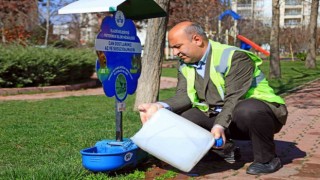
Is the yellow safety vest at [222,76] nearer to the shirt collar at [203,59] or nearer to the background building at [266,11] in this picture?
the shirt collar at [203,59]

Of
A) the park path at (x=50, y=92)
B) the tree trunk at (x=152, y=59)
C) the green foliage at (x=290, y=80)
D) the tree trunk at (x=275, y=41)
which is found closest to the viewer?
the tree trunk at (x=152, y=59)

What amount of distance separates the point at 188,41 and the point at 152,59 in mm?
3873

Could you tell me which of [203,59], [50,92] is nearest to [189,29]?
[203,59]

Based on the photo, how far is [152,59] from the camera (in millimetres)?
7352

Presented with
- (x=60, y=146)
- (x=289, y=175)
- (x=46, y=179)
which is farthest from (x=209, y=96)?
(x=60, y=146)

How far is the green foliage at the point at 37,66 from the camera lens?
41.2 feet

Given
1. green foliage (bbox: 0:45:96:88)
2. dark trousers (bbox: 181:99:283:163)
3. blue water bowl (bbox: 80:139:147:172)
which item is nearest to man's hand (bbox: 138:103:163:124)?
blue water bowl (bbox: 80:139:147:172)

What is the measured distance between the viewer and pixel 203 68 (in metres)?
3.72

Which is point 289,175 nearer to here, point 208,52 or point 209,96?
point 209,96

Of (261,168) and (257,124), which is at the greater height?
(257,124)

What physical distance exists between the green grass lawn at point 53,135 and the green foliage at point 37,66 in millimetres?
2885

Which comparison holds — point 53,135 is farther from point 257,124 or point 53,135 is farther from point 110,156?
point 257,124

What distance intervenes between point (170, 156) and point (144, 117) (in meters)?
0.46

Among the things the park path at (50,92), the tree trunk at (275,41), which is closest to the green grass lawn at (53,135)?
the park path at (50,92)
